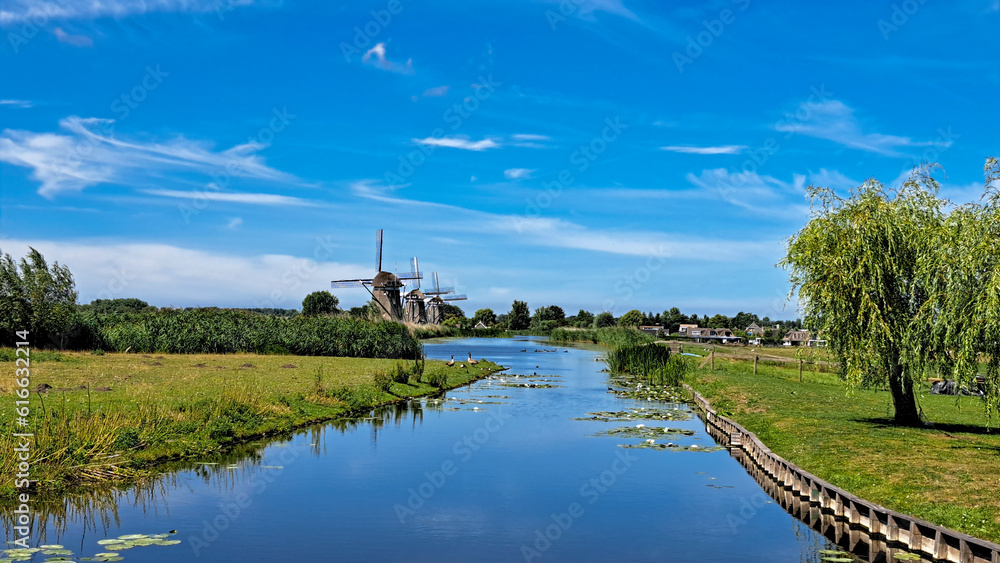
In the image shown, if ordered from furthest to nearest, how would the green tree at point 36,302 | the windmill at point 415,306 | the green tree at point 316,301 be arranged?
the green tree at point 316,301 → the windmill at point 415,306 → the green tree at point 36,302

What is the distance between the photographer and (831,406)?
3847 cm

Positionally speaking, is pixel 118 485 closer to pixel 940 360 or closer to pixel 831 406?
pixel 940 360

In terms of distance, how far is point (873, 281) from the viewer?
2820 cm

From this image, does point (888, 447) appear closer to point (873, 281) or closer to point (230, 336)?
point (873, 281)

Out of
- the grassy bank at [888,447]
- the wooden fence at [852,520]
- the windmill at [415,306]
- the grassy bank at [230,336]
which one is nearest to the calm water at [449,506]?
the wooden fence at [852,520]

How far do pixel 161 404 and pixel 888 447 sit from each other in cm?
2791

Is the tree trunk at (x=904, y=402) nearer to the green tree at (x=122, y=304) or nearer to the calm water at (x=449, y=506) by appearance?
the calm water at (x=449, y=506)

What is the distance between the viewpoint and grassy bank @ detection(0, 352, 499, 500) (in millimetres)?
22406

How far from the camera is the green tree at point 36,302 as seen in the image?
61.3m

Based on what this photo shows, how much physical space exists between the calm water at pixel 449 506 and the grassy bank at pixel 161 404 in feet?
5.66

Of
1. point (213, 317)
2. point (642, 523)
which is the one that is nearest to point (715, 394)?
point (642, 523)

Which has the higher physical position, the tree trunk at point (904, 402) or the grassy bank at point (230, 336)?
the grassy bank at point (230, 336)

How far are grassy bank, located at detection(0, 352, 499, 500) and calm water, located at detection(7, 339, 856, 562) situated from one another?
1725 mm

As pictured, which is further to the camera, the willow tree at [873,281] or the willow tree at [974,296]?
the willow tree at [873,281]
